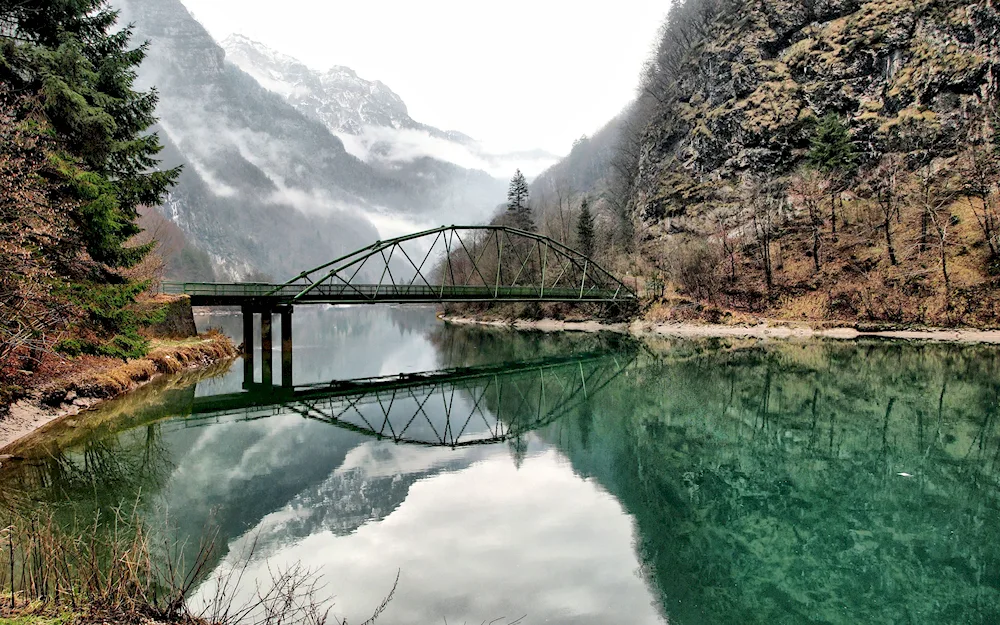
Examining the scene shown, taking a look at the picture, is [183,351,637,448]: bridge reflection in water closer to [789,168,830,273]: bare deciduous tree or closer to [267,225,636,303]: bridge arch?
[267,225,636,303]: bridge arch

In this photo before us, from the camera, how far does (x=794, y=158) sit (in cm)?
6206

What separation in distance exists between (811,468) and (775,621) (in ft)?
23.4

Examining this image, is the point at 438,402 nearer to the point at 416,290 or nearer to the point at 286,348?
the point at 286,348

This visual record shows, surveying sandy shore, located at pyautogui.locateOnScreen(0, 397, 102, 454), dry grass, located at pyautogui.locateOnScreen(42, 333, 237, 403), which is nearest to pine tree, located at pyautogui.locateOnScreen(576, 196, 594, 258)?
dry grass, located at pyautogui.locateOnScreen(42, 333, 237, 403)

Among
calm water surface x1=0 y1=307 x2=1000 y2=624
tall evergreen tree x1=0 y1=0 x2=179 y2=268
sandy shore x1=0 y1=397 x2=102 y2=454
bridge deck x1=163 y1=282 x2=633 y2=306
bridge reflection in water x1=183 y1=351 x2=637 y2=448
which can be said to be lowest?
bridge reflection in water x1=183 y1=351 x2=637 y2=448

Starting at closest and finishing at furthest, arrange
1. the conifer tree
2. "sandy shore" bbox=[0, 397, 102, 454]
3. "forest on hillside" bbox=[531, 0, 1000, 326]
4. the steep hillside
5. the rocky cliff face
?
1. "sandy shore" bbox=[0, 397, 102, 454]
2. the steep hillside
3. "forest on hillside" bbox=[531, 0, 1000, 326]
4. the rocky cliff face
5. the conifer tree

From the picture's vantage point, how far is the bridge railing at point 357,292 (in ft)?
110

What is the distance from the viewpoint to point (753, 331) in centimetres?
4759

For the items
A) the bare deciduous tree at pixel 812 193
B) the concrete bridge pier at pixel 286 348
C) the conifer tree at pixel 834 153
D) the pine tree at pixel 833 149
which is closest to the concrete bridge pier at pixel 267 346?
the concrete bridge pier at pixel 286 348

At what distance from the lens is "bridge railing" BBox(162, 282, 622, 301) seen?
3341cm

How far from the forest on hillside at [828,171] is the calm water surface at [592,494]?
26608mm

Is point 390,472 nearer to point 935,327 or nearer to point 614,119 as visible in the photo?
point 935,327

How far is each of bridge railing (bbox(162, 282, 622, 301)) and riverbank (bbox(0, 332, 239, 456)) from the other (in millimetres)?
5454

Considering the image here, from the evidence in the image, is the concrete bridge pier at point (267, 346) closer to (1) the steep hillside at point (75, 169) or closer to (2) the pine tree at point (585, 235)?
(1) the steep hillside at point (75, 169)
